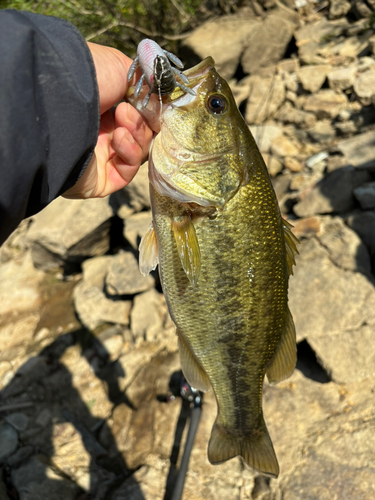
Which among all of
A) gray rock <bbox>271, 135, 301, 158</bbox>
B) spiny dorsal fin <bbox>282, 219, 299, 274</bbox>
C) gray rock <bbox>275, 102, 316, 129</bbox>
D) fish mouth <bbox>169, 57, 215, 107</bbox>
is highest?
fish mouth <bbox>169, 57, 215, 107</bbox>

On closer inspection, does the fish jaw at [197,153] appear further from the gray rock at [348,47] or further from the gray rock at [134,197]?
the gray rock at [348,47]

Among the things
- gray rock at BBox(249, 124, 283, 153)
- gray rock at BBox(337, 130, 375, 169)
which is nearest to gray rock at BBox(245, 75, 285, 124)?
gray rock at BBox(249, 124, 283, 153)

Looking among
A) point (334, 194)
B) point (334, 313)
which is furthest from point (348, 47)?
point (334, 313)

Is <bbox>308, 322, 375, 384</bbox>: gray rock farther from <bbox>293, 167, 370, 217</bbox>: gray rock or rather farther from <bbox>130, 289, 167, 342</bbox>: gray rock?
<bbox>130, 289, 167, 342</bbox>: gray rock

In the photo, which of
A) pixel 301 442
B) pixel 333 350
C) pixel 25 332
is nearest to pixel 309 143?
pixel 333 350

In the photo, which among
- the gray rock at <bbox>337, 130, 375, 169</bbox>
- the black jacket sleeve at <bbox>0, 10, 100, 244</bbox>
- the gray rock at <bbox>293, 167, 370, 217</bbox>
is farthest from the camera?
the gray rock at <bbox>337, 130, 375, 169</bbox>

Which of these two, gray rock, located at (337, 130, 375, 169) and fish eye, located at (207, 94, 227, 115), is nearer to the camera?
fish eye, located at (207, 94, 227, 115)
